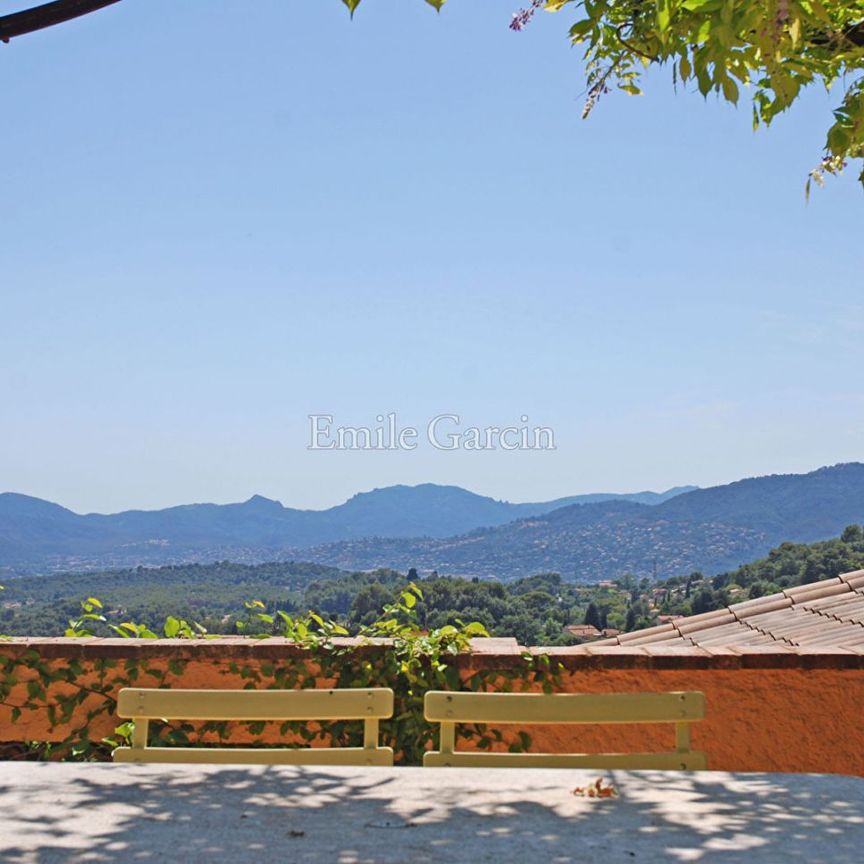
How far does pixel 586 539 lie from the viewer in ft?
514

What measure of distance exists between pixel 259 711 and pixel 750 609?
5.60m

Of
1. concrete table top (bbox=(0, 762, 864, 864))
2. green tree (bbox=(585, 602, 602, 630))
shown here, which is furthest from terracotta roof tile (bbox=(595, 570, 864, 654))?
green tree (bbox=(585, 602, 602, 630))

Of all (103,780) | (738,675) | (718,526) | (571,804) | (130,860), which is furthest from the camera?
(718,526)

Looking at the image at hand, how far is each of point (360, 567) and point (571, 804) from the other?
176 m

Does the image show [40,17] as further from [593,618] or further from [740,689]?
[593,618]

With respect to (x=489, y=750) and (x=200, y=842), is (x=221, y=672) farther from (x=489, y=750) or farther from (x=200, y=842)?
(x=200, y=842)

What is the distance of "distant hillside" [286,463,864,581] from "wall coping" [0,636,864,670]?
13260cm

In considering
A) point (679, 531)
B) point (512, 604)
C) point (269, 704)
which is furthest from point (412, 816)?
point (679, 531)

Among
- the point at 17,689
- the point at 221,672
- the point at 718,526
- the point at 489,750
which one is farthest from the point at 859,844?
the point at 718,526

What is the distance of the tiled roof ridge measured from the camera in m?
8.23

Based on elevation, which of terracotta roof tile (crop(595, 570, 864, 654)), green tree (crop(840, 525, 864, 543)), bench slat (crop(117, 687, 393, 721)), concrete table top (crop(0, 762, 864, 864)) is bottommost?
concrete table top (crop(0, 762, 864, 864))

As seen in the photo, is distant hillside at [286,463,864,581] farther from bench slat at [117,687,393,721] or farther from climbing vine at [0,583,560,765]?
bench slat at [117,687,393,721]

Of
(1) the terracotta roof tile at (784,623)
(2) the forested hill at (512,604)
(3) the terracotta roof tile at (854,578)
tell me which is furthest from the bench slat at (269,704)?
(3) the terracotta roof tile at (854,578)

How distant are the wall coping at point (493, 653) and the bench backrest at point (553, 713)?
1.12 m
